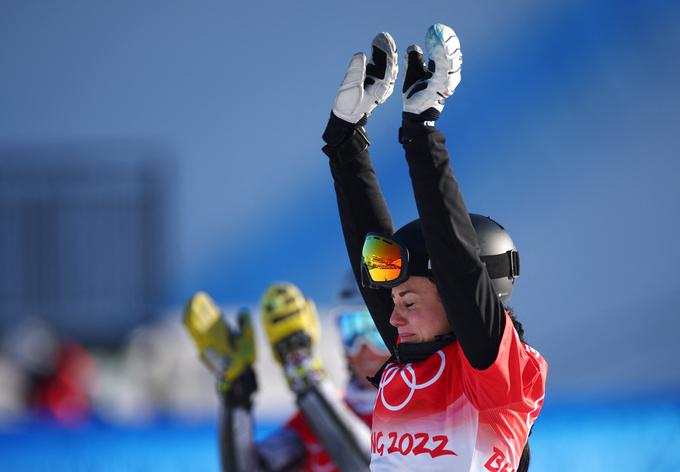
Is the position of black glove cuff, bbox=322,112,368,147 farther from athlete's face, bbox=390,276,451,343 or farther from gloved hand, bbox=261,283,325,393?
gloved hand, bbox=261,283,325,393

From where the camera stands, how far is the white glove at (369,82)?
2.62 m

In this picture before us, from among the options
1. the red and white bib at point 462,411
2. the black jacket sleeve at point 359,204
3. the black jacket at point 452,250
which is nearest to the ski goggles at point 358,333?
the black jacket sleeve at point 359,204

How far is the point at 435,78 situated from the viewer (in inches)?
92.9

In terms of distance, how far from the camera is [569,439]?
551 centimetres

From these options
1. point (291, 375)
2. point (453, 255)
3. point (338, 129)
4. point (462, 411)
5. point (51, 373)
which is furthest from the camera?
point (51, 373)

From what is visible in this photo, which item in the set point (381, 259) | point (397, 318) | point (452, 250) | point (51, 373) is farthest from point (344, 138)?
point (51, 373)

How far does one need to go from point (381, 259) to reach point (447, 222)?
0.98ft

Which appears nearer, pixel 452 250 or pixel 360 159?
pixel 452 250

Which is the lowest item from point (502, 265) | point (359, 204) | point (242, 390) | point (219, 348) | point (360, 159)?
point (242, 390)

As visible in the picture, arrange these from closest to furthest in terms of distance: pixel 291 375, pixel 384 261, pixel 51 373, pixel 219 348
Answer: pixel 384 261 < pixel 291 375 < pixel 219 348 < pixel 51 373

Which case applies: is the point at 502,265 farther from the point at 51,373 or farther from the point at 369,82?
the point at 51,373

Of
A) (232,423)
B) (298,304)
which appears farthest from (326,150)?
(232,423)

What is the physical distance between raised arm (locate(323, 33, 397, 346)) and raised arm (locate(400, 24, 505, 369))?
289 millimetres

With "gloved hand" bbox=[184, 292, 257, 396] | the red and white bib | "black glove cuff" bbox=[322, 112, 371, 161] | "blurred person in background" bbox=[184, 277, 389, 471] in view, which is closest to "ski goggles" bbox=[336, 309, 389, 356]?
"blurred person in background" bbox=[184, 277, 389, 471]
